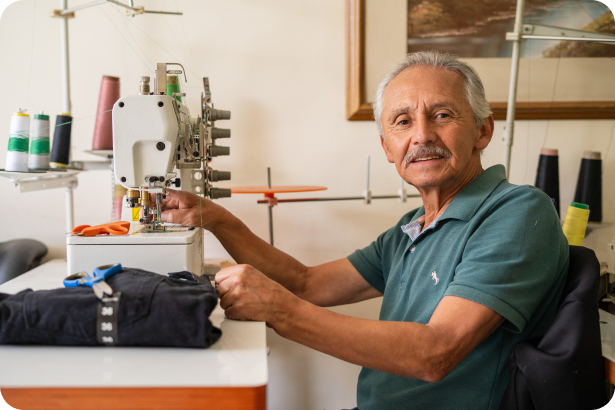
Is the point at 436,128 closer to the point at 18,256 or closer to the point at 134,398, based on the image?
the point at 134,398

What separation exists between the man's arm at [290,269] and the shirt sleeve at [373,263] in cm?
2

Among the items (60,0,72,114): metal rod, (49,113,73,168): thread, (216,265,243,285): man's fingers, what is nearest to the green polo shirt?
(216,265,243,285): man's fingers

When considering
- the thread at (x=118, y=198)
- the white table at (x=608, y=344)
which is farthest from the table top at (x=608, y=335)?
the thread at (x=118, y=198)

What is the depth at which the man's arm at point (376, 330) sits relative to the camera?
0.95 m

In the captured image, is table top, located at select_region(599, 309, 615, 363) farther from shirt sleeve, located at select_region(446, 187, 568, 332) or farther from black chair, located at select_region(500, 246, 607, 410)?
shirt sleeve, located at select_region(446, 187, 568, 332)

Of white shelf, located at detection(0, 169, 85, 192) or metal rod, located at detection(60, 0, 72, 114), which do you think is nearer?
white shelf, located at detection(0, 169, 85, 192)

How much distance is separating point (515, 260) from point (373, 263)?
2.12 feet

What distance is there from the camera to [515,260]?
985 millimetres

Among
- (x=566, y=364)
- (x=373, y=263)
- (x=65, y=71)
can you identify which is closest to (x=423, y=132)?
(x=373, y=263)

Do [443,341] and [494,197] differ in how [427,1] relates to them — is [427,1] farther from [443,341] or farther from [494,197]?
[443,341]

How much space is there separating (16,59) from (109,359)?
1.80 metres

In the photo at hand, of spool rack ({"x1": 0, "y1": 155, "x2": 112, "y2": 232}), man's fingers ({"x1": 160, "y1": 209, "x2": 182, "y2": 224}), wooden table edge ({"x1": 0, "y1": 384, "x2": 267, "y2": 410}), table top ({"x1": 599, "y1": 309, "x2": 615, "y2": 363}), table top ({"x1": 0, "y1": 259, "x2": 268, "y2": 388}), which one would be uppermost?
spool rack ({"x1": 0, "y1": 155, "x2": 112, "y2": 232})

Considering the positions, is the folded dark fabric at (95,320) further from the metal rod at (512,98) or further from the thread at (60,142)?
the metal rod at (512,98)

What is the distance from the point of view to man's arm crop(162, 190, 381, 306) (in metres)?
1.54
